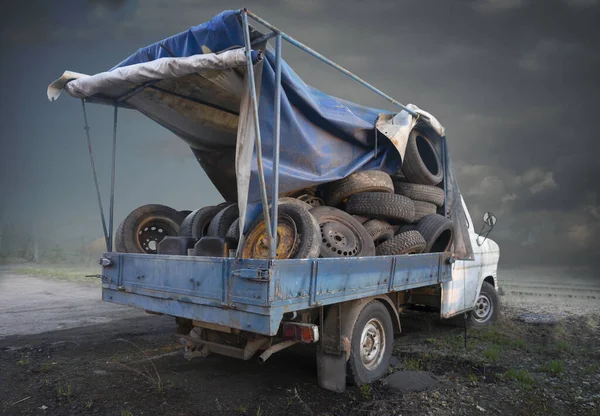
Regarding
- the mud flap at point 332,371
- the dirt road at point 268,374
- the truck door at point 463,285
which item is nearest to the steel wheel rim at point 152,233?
the dirt road at point 268,374

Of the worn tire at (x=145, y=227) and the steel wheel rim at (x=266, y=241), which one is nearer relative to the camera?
the steel wheel rim at (x=266, y=241)

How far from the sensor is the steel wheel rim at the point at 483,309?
7.69 metres

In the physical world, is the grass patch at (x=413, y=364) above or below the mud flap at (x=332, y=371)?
below

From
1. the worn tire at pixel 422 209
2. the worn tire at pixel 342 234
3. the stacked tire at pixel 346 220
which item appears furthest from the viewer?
the worn tire at pixel 422 209

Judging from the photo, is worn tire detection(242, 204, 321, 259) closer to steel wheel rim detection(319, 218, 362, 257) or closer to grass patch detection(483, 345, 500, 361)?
steel wheel rim detection(319, 218, 362, 257)

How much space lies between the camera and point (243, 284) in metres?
3.29

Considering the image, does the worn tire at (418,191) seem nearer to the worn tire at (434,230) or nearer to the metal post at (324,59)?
the worn tire at (434,230)

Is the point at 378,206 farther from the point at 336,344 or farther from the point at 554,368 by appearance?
the point at 554,368

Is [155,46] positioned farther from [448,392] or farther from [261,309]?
[448,392]

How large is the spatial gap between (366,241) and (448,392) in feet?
5.70

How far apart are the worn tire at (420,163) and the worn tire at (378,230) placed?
1167mm

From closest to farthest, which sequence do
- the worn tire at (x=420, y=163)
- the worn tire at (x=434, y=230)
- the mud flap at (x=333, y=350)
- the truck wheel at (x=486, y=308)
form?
the mud flap at (x=333, y=350) → the worn tire at (x=434, y=230) → the worn tire at (x=420, y=163) → the truck wheel at (x=486, y=308)

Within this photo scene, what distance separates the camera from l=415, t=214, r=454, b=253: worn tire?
18.3 ft

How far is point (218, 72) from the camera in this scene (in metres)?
3.86
